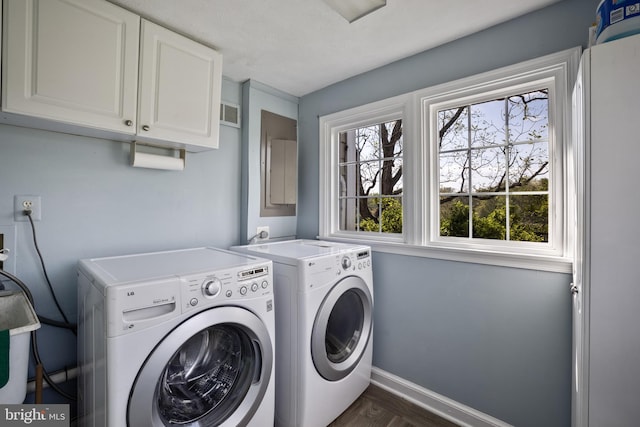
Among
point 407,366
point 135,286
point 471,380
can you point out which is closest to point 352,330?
point 407,366

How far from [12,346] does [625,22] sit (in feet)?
7.45

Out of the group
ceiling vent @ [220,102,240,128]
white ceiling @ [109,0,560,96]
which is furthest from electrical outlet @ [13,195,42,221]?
ceiling vent @ [220,102,240,128]

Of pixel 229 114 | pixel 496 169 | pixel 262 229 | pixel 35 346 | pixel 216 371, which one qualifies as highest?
pixel 229 114

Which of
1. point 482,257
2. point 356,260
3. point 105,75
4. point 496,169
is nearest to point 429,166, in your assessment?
point 496,169

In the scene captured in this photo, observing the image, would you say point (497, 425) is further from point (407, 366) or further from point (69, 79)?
point (69, 79)

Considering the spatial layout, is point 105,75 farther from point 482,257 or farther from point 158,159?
point 482,257

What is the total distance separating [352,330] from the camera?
197 centimetres

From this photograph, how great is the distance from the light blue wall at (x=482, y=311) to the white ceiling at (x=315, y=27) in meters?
0.12

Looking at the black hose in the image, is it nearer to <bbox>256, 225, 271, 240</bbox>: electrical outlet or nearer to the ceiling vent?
<bbox>256, 225, 271, 240</bbox>: electrical outlet

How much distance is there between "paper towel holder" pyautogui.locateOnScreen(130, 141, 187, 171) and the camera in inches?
67.7

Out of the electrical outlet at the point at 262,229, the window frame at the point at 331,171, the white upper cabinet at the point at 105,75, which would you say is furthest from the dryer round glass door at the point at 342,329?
the white upper cabinet at the point at 105,75

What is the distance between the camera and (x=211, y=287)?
1.21m

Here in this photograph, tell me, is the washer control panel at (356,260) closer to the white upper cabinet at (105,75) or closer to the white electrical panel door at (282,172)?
the white electrical panel door at (282,172)

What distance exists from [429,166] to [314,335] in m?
1.28
